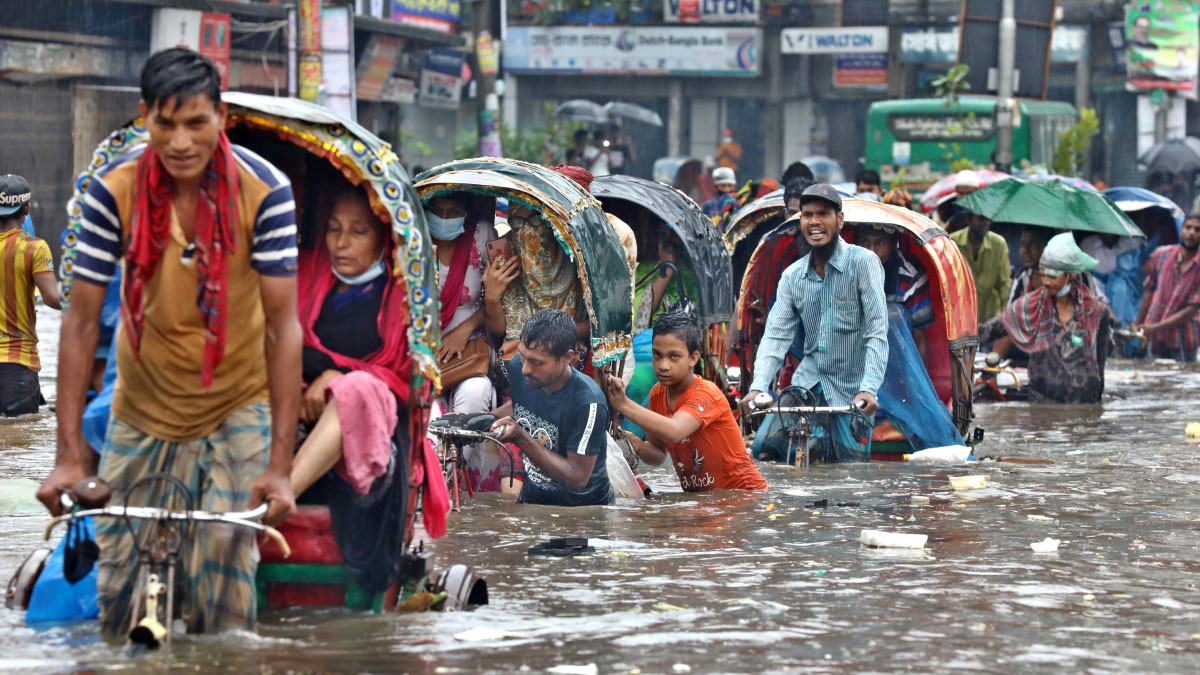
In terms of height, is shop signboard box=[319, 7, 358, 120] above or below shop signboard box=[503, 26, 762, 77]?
below

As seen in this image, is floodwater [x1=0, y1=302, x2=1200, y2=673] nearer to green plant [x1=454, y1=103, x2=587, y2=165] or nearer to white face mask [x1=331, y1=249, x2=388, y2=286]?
white face mask [x1=331, y1=249, x2=388, y2=286]

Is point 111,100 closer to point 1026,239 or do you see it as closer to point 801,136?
point 1026,239

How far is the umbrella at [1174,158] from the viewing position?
28391 millimetres

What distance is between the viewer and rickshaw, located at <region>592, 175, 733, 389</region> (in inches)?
455

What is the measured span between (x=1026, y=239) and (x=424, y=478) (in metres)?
10.3

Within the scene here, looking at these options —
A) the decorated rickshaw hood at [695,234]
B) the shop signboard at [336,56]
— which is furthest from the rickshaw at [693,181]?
the shop signboard at [336,56]

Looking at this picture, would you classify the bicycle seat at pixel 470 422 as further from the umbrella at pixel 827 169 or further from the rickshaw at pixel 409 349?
the umbrella at pixel 827 169

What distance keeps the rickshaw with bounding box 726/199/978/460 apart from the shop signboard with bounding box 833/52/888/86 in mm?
26844

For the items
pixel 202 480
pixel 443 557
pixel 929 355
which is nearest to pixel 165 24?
pixel 929 355

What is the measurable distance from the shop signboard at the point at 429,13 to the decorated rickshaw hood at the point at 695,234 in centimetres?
1777

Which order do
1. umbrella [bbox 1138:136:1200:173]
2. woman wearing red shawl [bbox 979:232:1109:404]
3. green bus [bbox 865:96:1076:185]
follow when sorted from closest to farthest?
woman wearing red shawl [bbox 979:232:1109:404] < green bus [bbox 865:96:1076:185] < umbrella [bbox 1138:136:1200:173]

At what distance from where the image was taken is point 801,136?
3844 centimetres

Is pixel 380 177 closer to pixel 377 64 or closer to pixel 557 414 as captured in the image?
pixel 557 414

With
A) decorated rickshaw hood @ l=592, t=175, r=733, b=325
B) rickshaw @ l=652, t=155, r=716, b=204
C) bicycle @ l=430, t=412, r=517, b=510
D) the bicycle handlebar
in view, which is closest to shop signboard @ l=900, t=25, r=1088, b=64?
rickshaw @ l=652, t=155, r=716, b=204
